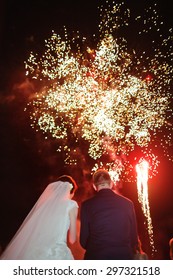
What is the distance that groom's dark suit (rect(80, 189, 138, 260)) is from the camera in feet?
7.07

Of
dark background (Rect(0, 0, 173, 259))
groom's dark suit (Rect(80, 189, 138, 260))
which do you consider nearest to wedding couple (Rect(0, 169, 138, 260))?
groom's dark suit (Rect(80, 189, 138, 260))

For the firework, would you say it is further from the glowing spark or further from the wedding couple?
the wedding couple

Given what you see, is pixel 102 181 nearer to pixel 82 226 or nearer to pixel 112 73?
pixel 82 226

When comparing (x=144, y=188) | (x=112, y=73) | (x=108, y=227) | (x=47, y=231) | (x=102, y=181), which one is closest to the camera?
(x=108, y=227)

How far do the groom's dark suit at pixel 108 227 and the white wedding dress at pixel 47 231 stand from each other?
0.31 m

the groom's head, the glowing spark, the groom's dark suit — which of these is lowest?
the groom's dark suit

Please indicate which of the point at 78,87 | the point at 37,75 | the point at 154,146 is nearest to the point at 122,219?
the point at 78,87

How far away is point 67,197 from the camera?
2.70m

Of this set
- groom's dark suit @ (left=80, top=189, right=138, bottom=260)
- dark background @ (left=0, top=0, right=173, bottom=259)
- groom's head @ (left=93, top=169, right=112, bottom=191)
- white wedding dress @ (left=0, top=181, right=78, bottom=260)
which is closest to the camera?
groom's dark suit @ (left=80, top=189, right=138, bottom=260)

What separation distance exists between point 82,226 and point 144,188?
599cm

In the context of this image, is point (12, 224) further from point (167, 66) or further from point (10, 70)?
point (167, 66)

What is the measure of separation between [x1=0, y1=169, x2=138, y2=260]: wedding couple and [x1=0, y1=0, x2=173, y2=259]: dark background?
328cm

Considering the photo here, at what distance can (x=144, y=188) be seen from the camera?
8062mm

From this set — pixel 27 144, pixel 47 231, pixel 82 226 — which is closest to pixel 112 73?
pixel 27 144
